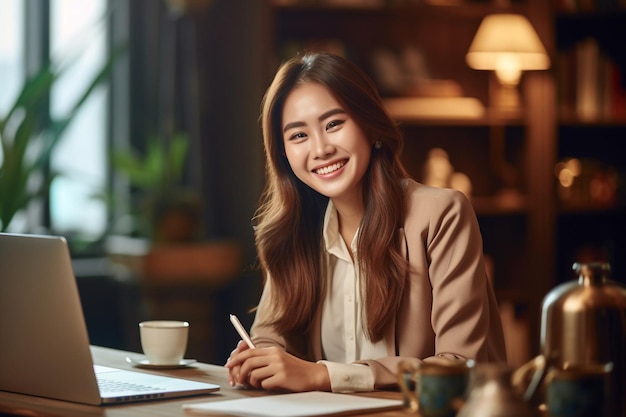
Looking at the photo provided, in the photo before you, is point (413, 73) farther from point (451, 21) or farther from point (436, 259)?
point (436, 259)

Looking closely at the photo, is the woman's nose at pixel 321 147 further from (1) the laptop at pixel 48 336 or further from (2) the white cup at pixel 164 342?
(1) the laptop at pixel 48 336

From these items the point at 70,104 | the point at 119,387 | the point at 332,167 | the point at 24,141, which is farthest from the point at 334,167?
the point at 70,104

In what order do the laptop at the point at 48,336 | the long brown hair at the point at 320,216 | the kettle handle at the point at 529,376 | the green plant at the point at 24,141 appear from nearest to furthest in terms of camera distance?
the kettle handle at the point at 529,376 < the laptop at the point at 48,336 < the long brown hair at the point at 320,216 < the green plant at the point at 24,141

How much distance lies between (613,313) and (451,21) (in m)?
3.59

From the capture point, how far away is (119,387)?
5.98 feet

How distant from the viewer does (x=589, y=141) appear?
5184 millimetres

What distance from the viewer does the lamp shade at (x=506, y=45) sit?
4.50m

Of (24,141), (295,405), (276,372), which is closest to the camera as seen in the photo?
(295,405)

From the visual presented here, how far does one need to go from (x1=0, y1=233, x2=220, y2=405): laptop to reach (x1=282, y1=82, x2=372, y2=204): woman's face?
1.78 ft

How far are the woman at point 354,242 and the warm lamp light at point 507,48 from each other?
93.6 inches

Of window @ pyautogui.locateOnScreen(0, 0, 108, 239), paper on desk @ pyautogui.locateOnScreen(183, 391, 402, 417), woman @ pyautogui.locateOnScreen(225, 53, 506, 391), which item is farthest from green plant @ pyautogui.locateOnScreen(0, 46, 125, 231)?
paper on desk @ pyautogui.locateOnScreen(183, 391, 402, 417)

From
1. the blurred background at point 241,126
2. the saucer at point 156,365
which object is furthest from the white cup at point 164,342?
the blurred background at point 241,126

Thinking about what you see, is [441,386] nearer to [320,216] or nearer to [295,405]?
[295,405]

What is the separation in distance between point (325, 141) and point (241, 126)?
2.47 metres
